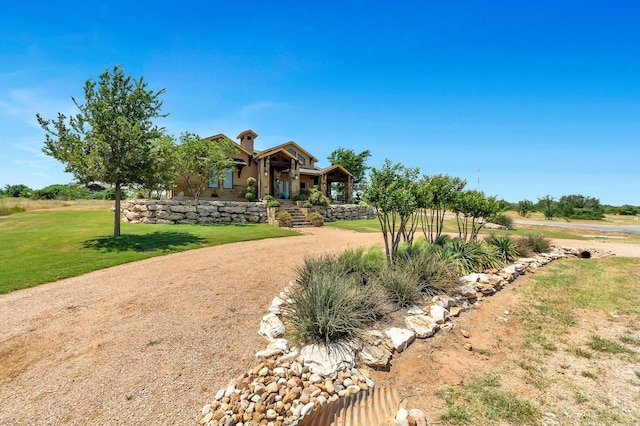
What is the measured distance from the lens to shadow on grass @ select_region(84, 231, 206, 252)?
10414mm

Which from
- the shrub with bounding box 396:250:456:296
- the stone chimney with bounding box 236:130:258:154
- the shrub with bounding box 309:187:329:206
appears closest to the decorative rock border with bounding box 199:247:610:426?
the shrub with bounding box 396:250:456:296

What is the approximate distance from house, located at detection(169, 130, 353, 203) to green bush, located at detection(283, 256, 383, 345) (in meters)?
19.0

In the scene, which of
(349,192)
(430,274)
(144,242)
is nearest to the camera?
(430,274)

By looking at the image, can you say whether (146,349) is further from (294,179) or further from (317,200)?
(294,179)

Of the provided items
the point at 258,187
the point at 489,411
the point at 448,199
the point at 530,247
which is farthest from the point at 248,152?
the point at 489,411

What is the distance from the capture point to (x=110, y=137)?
1141 cm

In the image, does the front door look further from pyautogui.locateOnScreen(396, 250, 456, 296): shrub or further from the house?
pyautogui.locateOnScreen(396, 250, 456, 296): shrub

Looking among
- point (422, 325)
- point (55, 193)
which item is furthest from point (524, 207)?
point (55, 193)

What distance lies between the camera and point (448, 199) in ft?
29.3

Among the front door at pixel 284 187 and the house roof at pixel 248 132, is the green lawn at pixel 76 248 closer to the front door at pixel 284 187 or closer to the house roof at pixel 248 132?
the front door at pixel 284 187

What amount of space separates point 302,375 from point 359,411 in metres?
0.82

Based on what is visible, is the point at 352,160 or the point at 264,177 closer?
the point at 264,177

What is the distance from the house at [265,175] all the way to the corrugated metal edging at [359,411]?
68.4ft

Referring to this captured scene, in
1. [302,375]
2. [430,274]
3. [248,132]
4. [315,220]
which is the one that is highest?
[248,132]
